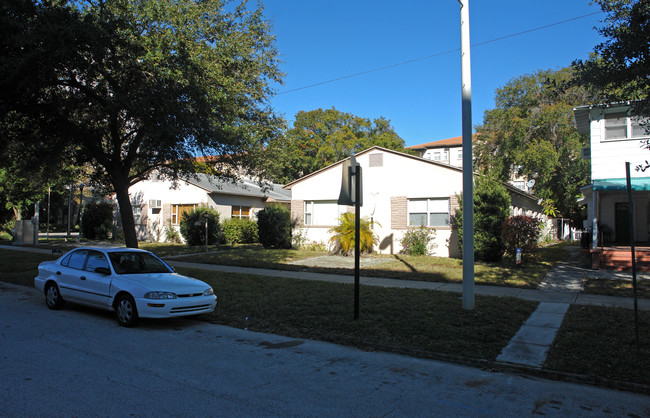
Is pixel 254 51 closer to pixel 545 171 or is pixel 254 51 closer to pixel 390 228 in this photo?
pixel 390 228

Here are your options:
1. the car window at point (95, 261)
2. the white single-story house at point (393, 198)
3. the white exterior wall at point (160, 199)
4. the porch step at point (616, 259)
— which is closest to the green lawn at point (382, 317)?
the car window at point (95, 261)

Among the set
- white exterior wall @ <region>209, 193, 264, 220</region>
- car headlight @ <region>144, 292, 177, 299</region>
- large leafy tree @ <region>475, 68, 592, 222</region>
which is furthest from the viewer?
large leafy tree @ <region>475, 68, 592, 222</region>

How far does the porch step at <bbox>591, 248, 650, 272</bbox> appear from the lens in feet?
45.2

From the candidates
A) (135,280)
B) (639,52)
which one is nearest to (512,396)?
(639,52)

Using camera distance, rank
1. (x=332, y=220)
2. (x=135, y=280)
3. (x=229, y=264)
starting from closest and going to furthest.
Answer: (x=135, y=280), (x=229, y=264), (x=332, y=220)

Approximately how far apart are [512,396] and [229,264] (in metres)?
12.5

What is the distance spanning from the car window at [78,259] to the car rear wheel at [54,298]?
0.56 meters

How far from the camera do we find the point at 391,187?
62.5ft

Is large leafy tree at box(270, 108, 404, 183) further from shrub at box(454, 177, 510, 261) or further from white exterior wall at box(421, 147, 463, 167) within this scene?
shrub at box(454, 177, 510, 261)

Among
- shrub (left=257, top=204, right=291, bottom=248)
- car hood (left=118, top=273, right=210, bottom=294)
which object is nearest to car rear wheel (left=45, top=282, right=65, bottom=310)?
car hood (left=118, top=273, right=210, bottom=294)

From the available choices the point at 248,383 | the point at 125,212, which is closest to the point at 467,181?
the point at 248,383

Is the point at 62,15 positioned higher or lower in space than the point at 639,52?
higher

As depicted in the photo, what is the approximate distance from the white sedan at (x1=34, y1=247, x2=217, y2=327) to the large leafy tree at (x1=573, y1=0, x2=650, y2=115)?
7365 millimetres

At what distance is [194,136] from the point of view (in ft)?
38.8
